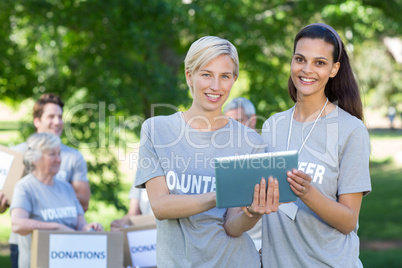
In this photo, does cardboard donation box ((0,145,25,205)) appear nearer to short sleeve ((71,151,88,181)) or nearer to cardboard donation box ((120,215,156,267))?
short sleeve ((71,151,88,181))

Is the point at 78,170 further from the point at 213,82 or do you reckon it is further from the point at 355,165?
the point at 355,165

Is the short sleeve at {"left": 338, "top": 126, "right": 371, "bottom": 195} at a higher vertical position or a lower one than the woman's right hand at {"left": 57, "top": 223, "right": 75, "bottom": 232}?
higher

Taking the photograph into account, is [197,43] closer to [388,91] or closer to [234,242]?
[234,242]

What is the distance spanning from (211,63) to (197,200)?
0.62 meters

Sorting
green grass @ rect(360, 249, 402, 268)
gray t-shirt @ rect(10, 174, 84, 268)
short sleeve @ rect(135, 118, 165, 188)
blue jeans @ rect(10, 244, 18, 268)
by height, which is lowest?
green grass @ rect(360, 249, 402, 268)

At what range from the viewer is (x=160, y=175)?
95.2 inches

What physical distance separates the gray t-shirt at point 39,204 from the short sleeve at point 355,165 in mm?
2419

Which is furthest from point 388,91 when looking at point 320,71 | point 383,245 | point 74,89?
point 320,71

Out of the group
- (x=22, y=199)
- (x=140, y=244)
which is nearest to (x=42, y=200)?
(x=22, y=199)

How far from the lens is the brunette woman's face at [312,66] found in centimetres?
258

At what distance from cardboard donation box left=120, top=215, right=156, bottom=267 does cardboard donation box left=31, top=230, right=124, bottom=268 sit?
0.35 metres

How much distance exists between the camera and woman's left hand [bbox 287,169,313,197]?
7.27 feet

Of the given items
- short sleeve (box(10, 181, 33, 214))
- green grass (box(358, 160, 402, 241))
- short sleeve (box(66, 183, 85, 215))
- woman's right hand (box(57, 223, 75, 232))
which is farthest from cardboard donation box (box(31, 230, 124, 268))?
green grass (box(358, 160, 402, 241))

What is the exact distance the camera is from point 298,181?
7.30ft
